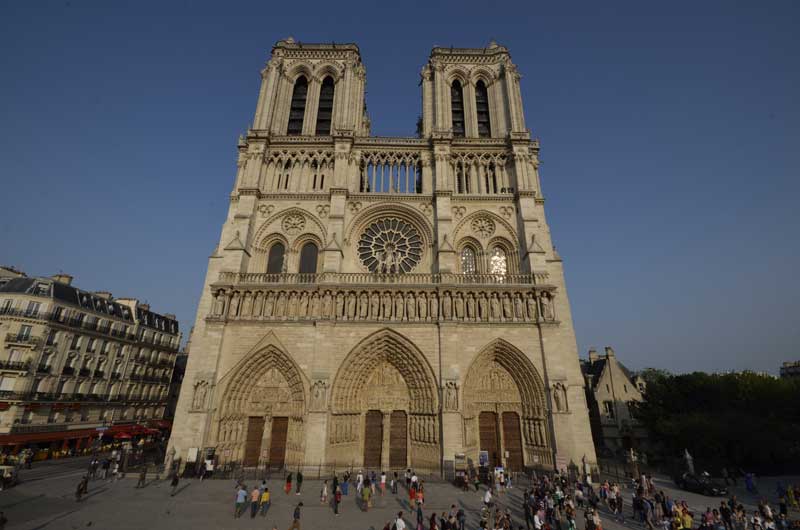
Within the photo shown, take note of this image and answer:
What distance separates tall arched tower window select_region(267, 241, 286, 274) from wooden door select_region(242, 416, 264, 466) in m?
7.98

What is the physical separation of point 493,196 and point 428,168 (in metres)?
4.46

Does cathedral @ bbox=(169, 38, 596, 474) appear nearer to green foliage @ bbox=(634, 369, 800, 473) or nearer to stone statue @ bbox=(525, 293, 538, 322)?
stone statue @ bbox=(525, 293, 538, 322)

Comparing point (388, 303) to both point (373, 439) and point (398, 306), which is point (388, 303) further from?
point (373, 439)

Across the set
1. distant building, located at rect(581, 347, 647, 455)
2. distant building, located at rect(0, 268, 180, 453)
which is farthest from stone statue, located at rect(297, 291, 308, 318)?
distant building, located at rect(581, 347, 647, 455)

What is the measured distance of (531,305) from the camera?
18.4 metres

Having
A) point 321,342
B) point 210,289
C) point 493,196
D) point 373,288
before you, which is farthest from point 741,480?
point 210,289

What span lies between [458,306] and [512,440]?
274 inches

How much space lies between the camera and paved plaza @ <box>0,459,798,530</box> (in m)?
10.2

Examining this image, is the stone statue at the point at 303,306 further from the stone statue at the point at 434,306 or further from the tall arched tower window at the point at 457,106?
the tall arched tower window at the point at 457,106

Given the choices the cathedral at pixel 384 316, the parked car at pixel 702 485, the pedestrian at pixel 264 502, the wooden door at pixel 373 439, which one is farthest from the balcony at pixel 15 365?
the parked car at pixel 702 485

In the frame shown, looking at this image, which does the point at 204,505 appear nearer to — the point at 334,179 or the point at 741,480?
the point at 334,179

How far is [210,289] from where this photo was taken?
19.0m

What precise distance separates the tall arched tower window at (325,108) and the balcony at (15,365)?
22.0 m

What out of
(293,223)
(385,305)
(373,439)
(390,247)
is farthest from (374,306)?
(293,223)
